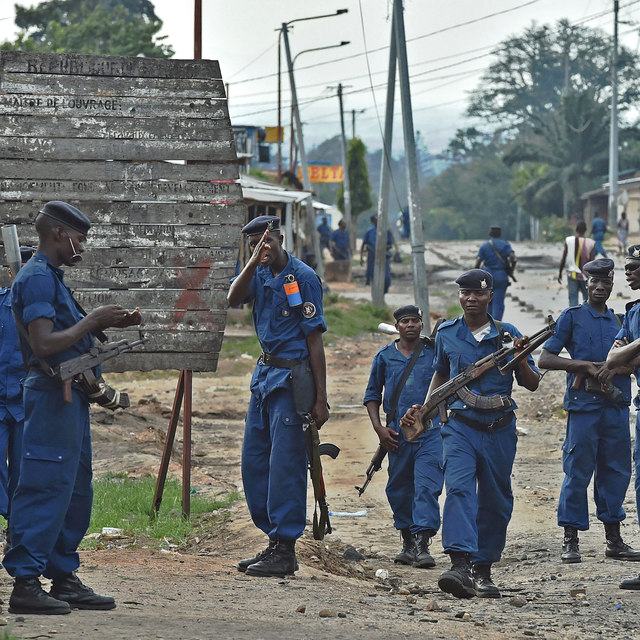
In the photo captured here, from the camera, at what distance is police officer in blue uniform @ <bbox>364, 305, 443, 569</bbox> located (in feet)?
22.6

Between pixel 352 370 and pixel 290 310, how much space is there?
10981 mm

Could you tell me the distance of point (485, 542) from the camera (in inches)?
236

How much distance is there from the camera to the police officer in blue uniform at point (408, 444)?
22.6 feet

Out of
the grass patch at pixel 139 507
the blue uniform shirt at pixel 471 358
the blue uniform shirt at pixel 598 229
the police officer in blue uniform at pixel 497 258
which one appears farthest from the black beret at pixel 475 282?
the blue uniform shirt at pixel 598 229

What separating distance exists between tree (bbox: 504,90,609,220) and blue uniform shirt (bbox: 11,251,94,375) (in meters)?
52.1

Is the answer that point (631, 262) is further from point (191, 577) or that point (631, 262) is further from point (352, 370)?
point (352, 370)

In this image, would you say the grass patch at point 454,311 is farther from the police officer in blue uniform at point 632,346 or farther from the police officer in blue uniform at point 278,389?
the police officer in blue uniform at point 278,389

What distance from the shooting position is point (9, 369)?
583 cm

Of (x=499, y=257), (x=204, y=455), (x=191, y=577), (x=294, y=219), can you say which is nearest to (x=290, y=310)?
(x=191, y=577)

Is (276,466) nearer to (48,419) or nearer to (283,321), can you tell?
(283,321)

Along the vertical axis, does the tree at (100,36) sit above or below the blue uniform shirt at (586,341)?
above

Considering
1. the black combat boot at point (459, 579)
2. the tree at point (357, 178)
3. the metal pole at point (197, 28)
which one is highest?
the tree at point (357, 178)

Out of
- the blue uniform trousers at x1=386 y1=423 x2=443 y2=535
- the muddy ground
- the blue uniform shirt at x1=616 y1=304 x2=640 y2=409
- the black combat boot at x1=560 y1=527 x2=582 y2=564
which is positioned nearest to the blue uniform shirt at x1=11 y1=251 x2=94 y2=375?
the muddy ground

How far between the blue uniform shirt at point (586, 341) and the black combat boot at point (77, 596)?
331 cm
